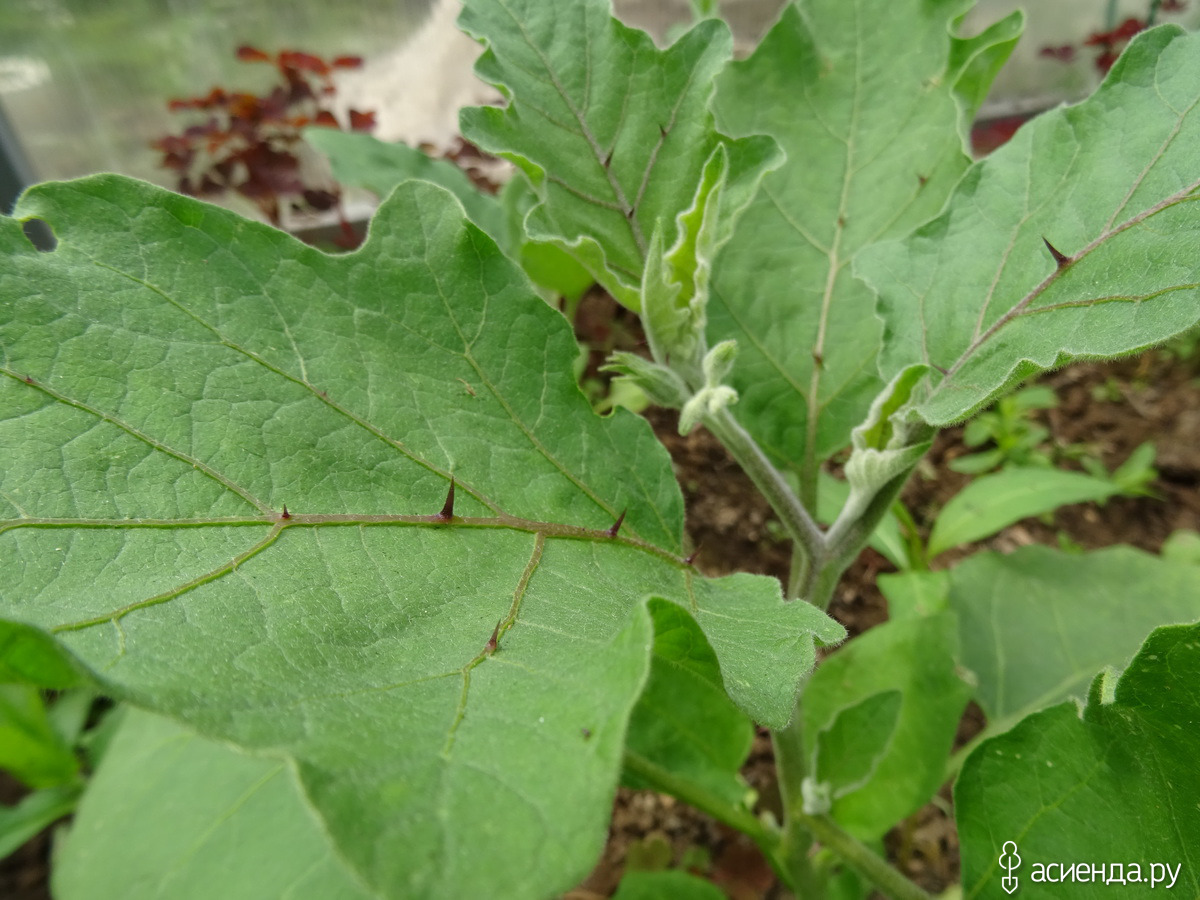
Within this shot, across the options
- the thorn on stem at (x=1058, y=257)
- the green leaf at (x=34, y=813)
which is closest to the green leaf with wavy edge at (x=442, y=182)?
the thorn on stem at (x=1058, y=257)

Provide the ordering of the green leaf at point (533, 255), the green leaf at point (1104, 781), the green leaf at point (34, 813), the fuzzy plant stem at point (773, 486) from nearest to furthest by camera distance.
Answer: the green leaf at point (1104, 781) < the fuzzy plant stem at point (773, 486) < the green leaf at point (533, 255) < the green leaf at point (34, 813)

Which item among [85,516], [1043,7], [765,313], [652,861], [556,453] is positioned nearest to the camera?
[85,516]

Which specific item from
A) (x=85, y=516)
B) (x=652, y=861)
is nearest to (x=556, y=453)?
(x=85, y=516)

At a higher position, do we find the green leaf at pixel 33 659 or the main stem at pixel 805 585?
the green leaf at pixel 33 659

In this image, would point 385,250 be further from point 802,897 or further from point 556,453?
point 802,897

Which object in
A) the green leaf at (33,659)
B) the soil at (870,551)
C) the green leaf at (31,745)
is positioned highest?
the green leaf at (33,659)

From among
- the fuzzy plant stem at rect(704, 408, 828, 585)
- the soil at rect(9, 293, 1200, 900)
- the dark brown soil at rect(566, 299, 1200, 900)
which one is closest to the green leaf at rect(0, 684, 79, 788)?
the soil at rect(9, 293, 1200, 900)

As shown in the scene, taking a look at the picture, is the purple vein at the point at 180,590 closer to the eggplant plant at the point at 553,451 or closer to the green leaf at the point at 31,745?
the eggplant plant at the point at 553,451
